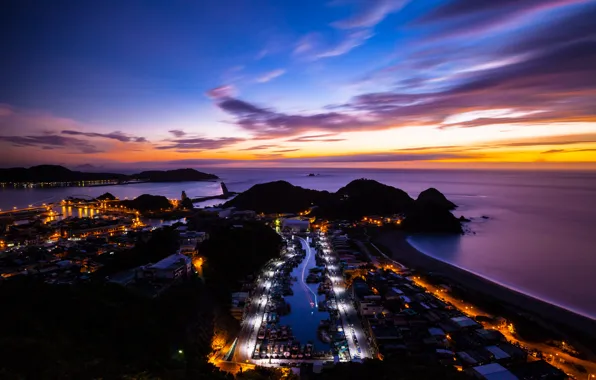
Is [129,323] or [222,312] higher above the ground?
[129,323]

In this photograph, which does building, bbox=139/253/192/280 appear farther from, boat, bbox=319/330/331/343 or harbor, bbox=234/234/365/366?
boat, bbox=319/330/331/343

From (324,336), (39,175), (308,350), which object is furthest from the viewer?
(39,175)

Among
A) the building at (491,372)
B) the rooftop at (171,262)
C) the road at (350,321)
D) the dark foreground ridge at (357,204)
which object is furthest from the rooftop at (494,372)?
the dark foreground ridge at (357,204)

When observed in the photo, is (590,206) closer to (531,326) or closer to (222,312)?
(531,326)

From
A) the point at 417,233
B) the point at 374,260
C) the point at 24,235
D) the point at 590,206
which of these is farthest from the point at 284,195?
the point at 590,206

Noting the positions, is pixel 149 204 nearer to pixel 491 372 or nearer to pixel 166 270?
pixel 166 270

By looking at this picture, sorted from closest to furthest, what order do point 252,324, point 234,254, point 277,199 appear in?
point 252,324
point 234,254
point 277,199

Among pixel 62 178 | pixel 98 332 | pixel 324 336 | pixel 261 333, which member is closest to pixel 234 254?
pixel 261 333
